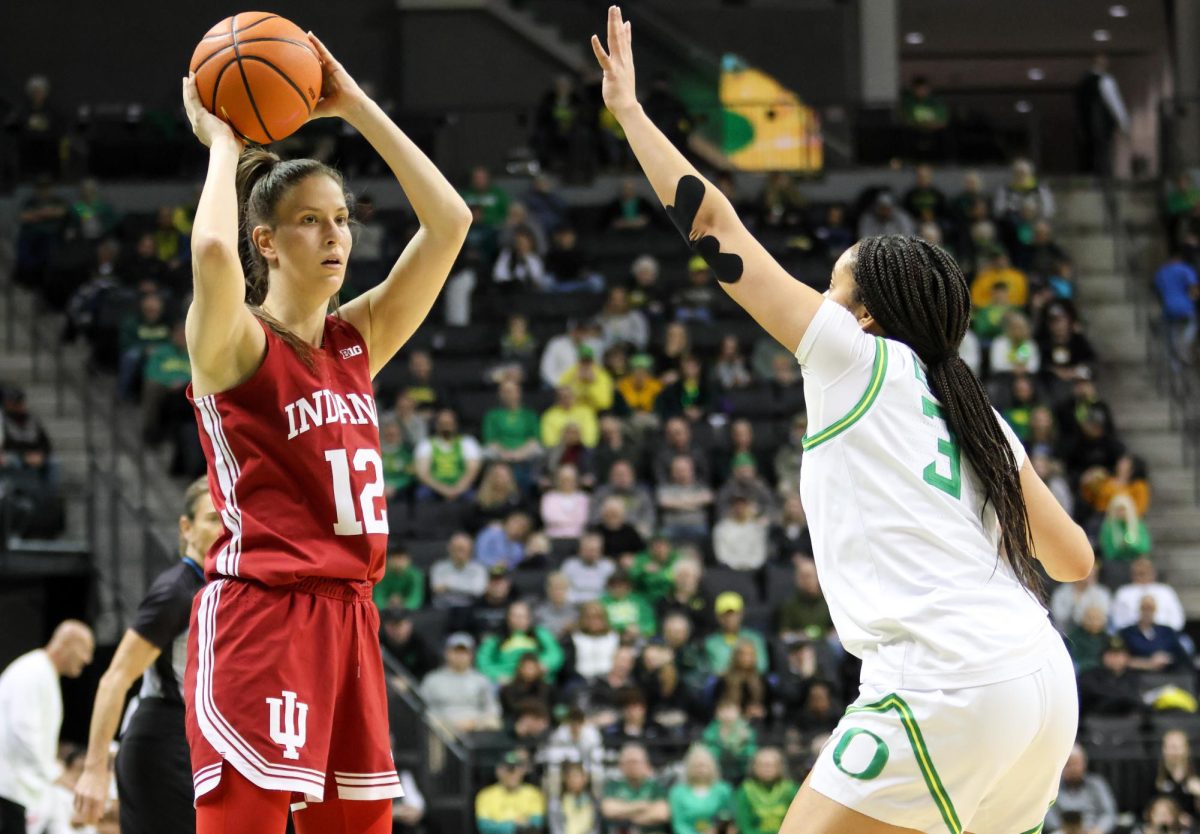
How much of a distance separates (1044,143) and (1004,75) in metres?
2.02

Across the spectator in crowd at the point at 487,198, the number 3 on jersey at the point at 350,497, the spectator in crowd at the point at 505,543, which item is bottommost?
the spectator in crowd at the point at 505,543

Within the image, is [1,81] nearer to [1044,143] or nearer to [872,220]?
[872,220]

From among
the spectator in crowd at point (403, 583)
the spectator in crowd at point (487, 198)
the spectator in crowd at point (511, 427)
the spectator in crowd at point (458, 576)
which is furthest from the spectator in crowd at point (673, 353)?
the spectator in crowd at point (403, 583)

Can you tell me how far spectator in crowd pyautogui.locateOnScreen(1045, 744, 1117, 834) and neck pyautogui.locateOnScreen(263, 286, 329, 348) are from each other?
24.8 feet

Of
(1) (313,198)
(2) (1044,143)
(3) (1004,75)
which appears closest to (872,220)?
(2) (1044,143)

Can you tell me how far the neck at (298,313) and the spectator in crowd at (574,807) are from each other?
6557 mm

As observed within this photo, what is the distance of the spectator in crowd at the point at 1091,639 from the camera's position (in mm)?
12000

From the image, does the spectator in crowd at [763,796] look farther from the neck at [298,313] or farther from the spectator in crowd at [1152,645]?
the neck at [298,313]

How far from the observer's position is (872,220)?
17.1 meters

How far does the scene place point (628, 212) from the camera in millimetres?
17344

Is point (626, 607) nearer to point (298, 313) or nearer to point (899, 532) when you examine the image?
point (298, 313)

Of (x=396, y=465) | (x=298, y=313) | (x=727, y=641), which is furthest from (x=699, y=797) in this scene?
(x=298, y=313)

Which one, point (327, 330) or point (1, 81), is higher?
point (1, 81)

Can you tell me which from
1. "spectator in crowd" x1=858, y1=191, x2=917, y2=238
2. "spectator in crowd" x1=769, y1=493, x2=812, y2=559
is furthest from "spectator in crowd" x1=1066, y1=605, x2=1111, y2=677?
"spectator in crowd" x1=858, y1=191, x2=917, y2=238
